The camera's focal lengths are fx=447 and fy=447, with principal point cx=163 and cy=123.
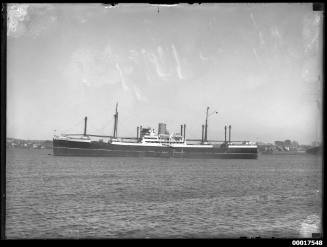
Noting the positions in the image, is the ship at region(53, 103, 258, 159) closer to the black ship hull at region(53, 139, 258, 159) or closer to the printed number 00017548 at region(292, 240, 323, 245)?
the black ship hull at region(53, 139, 258, 159)

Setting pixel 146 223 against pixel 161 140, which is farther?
pixel 161 140

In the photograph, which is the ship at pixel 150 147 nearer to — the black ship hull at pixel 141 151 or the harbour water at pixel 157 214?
the black ship hull at pixel 141 151

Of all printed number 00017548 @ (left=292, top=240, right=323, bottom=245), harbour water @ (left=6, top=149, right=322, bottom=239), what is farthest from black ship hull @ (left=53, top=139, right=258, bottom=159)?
printed number 00017548 @ (left=292, top=240, right=323, bottom=245)

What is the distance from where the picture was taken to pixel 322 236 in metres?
3.40

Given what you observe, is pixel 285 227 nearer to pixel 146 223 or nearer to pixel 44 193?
pixel 146 223

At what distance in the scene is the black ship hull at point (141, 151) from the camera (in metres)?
63.9

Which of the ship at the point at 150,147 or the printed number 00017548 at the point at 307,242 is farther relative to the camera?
the ship at the point at 150,147

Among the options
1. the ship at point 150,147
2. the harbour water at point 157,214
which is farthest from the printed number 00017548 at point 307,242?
the ship at point 150,147

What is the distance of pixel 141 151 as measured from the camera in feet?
217

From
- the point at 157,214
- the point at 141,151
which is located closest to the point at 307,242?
the point at 157,214

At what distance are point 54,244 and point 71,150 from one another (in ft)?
203

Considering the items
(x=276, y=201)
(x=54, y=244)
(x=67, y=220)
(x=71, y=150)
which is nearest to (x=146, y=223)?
(x=67, y=220)

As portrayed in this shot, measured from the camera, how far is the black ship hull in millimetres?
63875

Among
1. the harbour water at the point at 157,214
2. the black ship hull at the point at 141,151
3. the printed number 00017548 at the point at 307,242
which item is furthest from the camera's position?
the black ship hull at the point at 141,151
